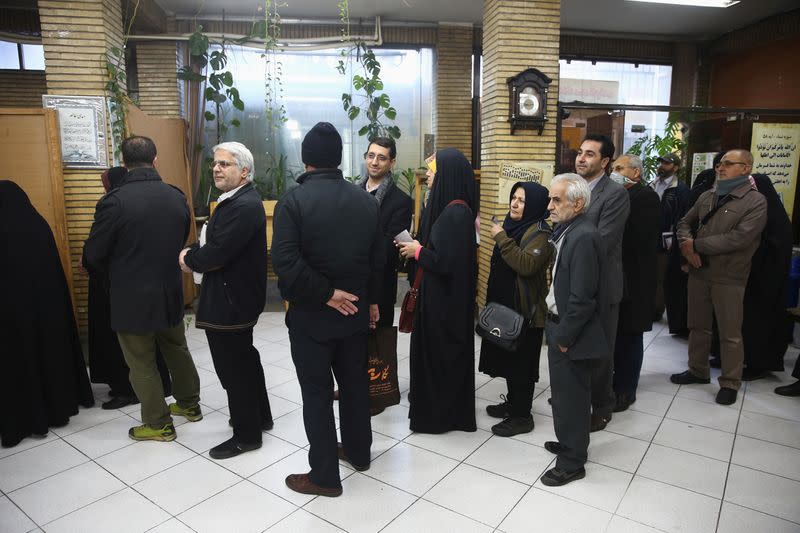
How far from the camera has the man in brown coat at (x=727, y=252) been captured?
3598mm

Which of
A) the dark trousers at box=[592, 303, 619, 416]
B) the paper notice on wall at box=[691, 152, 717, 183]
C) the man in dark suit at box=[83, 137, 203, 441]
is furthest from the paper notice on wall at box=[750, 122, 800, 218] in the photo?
the man in dark suit at box=[83, 137, 203, 441]

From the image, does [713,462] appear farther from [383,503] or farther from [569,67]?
[569,67]

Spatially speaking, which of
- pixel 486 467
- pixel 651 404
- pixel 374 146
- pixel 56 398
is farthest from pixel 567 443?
pixel 56 398

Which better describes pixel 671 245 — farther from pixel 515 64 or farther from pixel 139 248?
pixel 139 248

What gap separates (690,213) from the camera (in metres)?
4.04

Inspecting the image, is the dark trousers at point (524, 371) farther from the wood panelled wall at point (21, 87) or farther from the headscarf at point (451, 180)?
the wood panelled wall at point (21, 87)

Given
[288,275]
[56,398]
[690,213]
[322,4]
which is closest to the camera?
[288,275]

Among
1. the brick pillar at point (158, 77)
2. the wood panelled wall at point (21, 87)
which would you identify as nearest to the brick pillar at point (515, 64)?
the brick pillar at point (158, 77)

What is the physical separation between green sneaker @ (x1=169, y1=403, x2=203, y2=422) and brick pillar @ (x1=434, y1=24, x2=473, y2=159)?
595cm

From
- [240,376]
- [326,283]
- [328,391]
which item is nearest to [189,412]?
[240,376]

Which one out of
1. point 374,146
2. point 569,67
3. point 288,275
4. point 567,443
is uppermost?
point 569,67

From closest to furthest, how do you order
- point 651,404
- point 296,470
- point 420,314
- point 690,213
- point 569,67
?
point 296,470 < point 420,314 < point 651,404 < point 690,213 < point 569,67

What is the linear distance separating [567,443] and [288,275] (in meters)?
1.63

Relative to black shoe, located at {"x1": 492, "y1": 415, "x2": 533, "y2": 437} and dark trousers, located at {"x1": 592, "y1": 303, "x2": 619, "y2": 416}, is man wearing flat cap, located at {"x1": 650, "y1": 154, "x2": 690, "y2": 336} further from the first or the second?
black shoe, located at {"x1": 492, "y1": 415, "x2": 533, "y2": 437}
